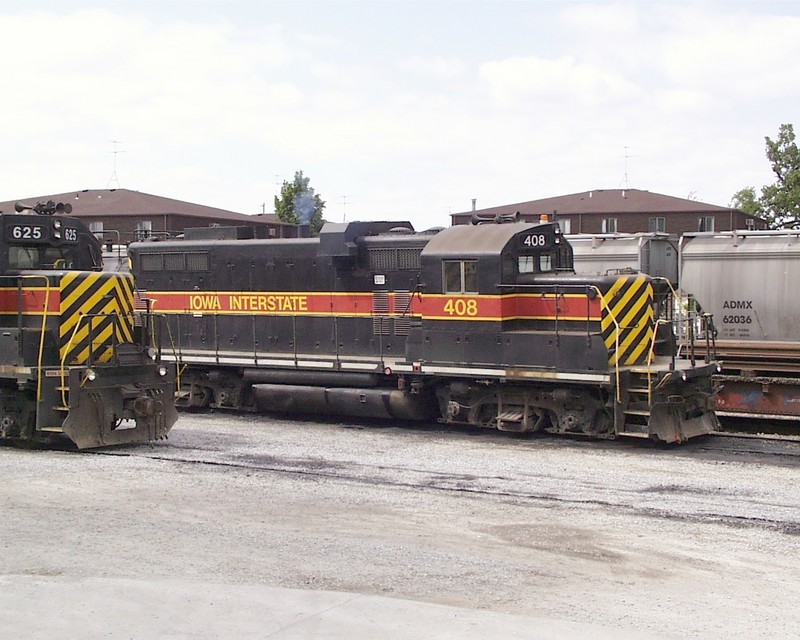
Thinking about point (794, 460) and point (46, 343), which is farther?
point (46, 343)

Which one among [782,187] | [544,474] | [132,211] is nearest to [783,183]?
[782,187]

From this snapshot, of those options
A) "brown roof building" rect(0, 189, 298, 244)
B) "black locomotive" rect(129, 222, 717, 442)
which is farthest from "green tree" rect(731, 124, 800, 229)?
"black locomotive" rect(129, 222, 717, 442)

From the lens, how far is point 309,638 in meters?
5.62

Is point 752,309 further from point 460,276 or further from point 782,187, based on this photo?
point 782,187

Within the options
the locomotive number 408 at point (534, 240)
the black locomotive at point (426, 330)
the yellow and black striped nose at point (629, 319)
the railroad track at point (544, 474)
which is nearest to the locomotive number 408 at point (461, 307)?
the black locomotive at point (426, 330)

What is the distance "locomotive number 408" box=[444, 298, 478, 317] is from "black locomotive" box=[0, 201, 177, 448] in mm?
4108

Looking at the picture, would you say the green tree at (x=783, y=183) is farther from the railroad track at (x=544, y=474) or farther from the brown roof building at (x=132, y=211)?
the railroad track at (x=544, y=474)

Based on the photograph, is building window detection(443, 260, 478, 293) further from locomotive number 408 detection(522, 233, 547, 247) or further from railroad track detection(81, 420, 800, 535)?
railroad track detection(81, 420, 800, 535)

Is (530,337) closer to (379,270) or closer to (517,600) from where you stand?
(379,270)

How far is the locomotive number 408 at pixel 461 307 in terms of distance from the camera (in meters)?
14.3

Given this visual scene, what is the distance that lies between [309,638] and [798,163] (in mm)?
50899

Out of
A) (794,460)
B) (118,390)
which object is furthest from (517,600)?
(118,390)

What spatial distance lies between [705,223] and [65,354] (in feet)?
140

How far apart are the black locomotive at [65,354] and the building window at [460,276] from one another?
420 cm
